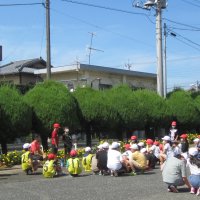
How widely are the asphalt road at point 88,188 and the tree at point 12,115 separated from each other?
174 inches

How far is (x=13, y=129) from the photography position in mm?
21688

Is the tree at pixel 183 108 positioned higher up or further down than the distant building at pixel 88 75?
further down

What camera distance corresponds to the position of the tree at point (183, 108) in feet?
106

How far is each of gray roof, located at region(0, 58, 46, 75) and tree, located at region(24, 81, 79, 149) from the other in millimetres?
21849

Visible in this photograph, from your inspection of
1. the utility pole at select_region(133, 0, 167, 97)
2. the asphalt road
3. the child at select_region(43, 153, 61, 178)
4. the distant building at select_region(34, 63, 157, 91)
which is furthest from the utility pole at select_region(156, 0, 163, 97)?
the child at select_region(43, 153, 61, 178)

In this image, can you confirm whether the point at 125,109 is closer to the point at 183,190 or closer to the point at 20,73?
the point at 183,190

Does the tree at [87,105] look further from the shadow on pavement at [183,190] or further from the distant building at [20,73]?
the distant building at [20,73]

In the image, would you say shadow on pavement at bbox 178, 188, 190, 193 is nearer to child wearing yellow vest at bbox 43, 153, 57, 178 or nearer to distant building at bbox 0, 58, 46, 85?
child wearing yellow vest at bbox 43, 153, 57, 178

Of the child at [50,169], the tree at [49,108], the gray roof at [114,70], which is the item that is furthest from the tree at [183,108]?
the child at [50,169]

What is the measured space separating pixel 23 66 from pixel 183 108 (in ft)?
64.5

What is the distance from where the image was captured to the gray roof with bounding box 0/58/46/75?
4576 centimetres

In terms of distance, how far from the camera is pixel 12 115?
21.4m

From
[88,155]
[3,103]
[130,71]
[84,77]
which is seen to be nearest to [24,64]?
[84,77]

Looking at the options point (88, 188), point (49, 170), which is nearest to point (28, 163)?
point (49, 170)
